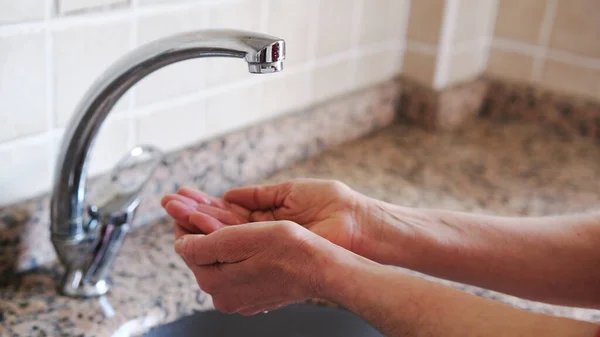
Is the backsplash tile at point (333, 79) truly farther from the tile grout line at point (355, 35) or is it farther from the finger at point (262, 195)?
the finger at point (262, 195)

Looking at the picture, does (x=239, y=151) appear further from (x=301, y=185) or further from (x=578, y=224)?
(x=578, y=224)

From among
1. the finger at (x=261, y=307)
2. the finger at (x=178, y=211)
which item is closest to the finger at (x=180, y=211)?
the finger at (x=178, y=211)

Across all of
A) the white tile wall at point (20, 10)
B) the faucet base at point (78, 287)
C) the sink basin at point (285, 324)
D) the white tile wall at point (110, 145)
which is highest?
the white tile wall at point (20, 10)

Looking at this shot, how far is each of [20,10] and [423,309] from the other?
46 cm

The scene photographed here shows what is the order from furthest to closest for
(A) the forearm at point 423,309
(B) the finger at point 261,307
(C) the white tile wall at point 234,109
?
(C) the white tile wall at point 234,109 → (B) the finger at point 261,307 → (A) the forearm at point 423,309

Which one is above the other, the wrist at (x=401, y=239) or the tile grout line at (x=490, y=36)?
the tile grout line at (x=490, y=36)

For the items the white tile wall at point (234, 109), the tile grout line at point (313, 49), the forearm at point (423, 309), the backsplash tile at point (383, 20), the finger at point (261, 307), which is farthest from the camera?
the backsplash tile at point (383, 20)

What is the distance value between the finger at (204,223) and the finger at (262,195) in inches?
2.5

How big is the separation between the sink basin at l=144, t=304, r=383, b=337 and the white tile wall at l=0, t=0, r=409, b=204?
0.21 meters

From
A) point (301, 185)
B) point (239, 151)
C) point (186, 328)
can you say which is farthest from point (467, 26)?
point (186, 328)

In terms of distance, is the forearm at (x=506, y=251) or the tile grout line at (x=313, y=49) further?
the tile grout line at (x=313, y=49)

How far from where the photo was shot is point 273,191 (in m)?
0.73

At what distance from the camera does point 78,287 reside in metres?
0.71

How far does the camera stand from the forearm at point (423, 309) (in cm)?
52
